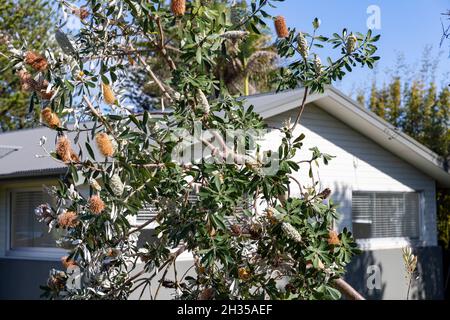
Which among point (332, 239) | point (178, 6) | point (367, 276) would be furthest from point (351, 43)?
point (367, 276)

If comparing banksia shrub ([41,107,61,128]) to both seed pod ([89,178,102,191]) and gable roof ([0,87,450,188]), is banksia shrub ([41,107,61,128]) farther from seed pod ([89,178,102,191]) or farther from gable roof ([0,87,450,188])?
gable roof ([0,87,450,188])

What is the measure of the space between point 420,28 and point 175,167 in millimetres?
8534

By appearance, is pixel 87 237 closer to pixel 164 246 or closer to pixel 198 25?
pixel 164 246

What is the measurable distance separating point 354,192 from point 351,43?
322 inches

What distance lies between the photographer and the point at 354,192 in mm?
14680

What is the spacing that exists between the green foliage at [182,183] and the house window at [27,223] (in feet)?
20.2

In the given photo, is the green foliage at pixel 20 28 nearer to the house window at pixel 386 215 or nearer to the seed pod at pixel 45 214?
the house window at pixel 386 215

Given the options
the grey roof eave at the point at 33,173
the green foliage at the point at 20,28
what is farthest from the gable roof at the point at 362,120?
the green foliage at the point at 20,28

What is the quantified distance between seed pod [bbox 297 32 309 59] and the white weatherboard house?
4.51m

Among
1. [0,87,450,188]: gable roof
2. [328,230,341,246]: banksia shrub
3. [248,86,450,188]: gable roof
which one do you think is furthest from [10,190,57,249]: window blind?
[328,230,341,246]: banksia shrub

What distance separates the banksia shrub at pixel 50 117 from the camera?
5724mm

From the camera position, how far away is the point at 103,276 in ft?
21.7

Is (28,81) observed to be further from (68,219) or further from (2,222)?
(2,222)
